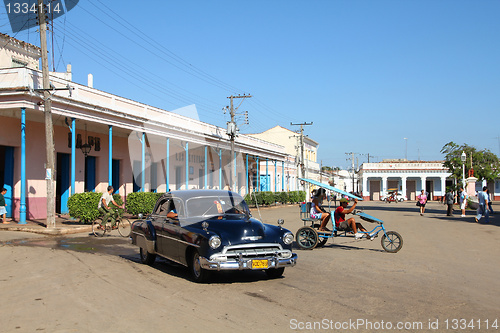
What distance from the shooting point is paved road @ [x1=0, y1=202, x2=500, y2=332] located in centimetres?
558

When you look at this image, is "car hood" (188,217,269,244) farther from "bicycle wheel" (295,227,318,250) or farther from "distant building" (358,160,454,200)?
"distant building" (358,160,454,200)

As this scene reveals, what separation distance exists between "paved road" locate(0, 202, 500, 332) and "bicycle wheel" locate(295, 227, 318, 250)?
0.56 metres

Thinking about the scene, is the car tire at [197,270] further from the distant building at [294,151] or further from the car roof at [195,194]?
the distant building at [294,151]

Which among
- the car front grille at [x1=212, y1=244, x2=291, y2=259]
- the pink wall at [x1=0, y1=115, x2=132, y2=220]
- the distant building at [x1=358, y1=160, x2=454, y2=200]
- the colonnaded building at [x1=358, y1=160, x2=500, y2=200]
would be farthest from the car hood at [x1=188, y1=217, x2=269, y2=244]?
the distant building at [x1=358, y1=160, x2=454, y2=200]

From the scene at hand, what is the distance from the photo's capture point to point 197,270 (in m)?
7.94

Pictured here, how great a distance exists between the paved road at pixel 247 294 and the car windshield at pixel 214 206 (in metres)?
1.16

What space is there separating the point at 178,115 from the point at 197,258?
23.1m

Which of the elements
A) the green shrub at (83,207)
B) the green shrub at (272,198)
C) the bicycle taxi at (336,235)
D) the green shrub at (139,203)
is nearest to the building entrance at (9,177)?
the green shrub at (83,207)

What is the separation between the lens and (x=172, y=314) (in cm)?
589

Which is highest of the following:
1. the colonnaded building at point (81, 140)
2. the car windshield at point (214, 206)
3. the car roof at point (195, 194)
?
the colonnaded building at point (81, 140)

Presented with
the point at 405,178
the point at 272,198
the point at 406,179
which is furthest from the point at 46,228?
the point at 406,179

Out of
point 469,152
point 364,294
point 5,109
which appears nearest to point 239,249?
point 364,294

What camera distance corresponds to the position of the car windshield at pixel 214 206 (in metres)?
8.94

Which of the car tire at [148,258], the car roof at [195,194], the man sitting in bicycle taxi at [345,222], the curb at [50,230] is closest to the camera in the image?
the car roof at [195,194]
